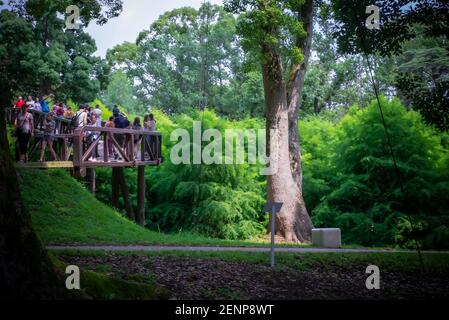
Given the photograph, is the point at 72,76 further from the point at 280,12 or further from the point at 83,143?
the point at 280,12

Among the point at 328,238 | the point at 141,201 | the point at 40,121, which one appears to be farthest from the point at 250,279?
the point at 141,201

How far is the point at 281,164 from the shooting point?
19766 mm

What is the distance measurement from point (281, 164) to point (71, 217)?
273 inches

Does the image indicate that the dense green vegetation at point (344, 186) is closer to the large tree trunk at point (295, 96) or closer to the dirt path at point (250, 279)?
the large tree trunk at point (295, 96)

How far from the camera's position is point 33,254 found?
6836 millimetres

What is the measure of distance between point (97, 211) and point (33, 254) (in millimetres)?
11303

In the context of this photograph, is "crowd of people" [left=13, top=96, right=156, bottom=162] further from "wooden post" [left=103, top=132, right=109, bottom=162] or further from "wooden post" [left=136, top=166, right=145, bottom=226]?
"wooden post" [left=136, top=166, right=145, bottom=226]

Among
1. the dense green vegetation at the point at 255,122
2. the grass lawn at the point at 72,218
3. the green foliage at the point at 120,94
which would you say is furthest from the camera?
the green foliage at the point at 120,94

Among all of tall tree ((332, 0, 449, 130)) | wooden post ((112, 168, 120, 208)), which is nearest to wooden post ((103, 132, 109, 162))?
→ wooden post ((112, 168, 120, 208))

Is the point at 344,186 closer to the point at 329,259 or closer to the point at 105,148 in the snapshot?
the point at 105,148

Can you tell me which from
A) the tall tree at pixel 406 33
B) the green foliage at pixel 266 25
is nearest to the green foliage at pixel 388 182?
the tall tree at pixel 406 33

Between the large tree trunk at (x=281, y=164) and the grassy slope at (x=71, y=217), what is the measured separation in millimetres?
3471

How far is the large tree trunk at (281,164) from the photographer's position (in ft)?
64.3
